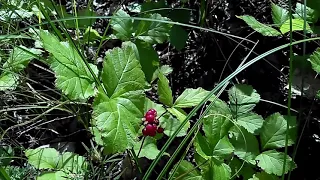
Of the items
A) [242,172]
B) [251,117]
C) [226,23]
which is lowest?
[242,172]

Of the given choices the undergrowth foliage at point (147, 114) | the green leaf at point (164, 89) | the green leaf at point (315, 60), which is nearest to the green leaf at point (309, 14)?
the undergrowth foliage at point (147, 114)

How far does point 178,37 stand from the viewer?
1874 millimetres

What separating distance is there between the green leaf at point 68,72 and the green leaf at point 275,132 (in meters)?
0.59

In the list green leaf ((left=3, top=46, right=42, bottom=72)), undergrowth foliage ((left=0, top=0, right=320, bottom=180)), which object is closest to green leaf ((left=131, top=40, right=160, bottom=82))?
undergrowth foliage ((left=0, top=0, right=320, bottom=180))

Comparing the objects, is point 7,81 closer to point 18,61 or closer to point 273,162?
point 18,61

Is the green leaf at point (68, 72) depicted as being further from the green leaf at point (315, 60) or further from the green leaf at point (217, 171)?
the green leaf at point (315, 60)

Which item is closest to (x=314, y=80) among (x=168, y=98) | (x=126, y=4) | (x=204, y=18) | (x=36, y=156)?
(x=204, y=18)

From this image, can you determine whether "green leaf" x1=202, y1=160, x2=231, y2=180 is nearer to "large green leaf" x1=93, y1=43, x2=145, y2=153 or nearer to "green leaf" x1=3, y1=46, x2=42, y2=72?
"large green leaf" x1=93, y1=43, x2=145, y2=153

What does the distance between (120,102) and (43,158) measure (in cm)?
38

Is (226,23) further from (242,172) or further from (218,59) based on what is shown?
(242,172)

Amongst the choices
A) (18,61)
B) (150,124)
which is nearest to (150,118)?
(150,124)

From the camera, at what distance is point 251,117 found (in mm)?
1527

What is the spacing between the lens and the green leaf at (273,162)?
1.42 m

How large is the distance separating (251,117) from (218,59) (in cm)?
56
